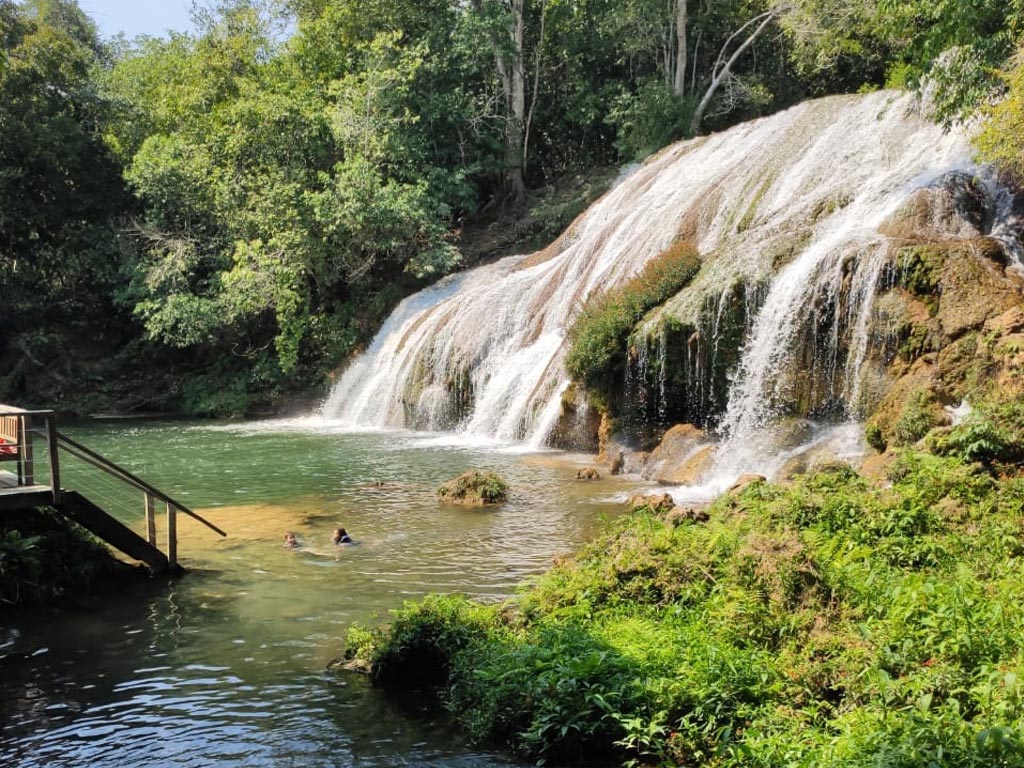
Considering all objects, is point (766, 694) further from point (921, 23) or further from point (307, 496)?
point (921, 23)

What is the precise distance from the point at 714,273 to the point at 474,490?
20.2 feet

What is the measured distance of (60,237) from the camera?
33031 mm

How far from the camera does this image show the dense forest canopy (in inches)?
1150

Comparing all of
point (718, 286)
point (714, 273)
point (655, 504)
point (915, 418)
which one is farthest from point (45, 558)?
point (714, 273)

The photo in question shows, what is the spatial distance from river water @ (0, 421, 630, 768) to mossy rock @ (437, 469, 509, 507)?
0.23m

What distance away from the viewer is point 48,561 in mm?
9227

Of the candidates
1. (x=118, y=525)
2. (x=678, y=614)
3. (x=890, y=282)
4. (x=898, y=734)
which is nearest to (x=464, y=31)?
(x=890, y=282)

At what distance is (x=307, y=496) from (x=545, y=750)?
946 centimetres

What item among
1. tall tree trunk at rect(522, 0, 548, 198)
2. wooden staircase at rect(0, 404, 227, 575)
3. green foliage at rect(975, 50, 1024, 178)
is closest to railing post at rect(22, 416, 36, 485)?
wooden staircase at rect(0, 404, 227, 575)

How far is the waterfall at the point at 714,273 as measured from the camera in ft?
48.1

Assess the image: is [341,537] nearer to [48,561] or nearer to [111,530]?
[111,530]

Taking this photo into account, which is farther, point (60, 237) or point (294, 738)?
point (60, 237)

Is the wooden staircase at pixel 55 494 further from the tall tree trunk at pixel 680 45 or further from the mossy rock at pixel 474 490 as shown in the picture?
the tall tree trunk at pixel 680 45

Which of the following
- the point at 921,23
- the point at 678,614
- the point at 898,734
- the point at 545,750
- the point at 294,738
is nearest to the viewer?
the point at 898,734
